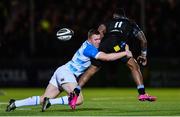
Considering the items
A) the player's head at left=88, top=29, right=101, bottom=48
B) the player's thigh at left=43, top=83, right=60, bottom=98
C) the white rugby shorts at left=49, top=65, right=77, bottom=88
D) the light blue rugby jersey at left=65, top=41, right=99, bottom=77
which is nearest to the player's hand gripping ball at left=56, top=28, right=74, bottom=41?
the light blue rugby jersey at left=65, top=41, right=99, bottom=77

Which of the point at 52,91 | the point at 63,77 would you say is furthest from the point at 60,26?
the point at 63,77

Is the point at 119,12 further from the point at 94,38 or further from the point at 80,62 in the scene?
the point at 80,62

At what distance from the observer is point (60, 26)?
90.3 feet

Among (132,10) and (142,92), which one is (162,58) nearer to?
(132,10)

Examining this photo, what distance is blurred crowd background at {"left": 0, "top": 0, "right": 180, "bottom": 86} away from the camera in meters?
27.9

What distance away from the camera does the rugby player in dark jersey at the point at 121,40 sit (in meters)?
15.4

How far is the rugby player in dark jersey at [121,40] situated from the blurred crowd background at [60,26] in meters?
11.2

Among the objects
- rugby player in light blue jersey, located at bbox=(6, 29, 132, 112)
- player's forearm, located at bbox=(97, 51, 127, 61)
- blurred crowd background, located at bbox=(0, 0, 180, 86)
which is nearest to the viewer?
player's forearm, located at bbox=(97, 51, 127, 61)

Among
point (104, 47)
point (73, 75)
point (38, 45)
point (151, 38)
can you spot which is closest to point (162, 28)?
point (151, 38)

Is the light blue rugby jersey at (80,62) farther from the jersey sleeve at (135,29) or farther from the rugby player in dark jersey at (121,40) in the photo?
the jersey sleeve at (135,29)

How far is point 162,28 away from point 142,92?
13109 millimetres

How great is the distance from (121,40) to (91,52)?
2062mm

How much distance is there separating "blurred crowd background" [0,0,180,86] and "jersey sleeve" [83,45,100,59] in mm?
13375

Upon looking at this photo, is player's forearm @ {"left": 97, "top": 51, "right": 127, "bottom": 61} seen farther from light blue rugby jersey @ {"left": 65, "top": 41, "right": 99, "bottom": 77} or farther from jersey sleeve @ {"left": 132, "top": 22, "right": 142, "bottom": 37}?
jersey sleeve @ {"left": 132, "top": 22, "right": 142, "bottom": 37}
